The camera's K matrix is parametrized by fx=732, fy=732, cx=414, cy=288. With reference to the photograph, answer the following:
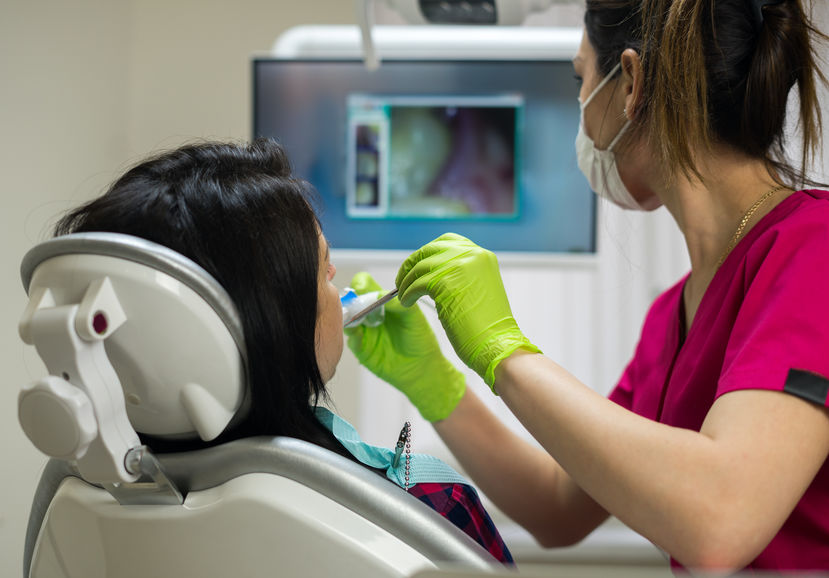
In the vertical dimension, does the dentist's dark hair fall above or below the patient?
above

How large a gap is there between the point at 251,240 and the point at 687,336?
70cm

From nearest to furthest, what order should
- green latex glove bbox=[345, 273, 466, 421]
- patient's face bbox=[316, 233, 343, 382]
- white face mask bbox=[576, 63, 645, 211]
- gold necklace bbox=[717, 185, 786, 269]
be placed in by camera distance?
patient's face bbox=[316, 233, 343, 382], gold necklace bbox=[717, 185, 786, 269], white face mask bbox=[576, 63, 645, 211], green latex glove bbox=[345, 273, 466, 421]

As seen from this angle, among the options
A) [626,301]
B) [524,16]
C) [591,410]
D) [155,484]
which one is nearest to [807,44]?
[591,410]

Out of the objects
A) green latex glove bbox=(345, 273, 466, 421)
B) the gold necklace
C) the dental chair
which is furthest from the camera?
green latex glove bbox=(345, 273, 466, 421)

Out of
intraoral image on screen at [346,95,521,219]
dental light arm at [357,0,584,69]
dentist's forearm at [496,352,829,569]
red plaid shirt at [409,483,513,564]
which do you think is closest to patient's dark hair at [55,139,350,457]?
red plaid shirt at [409,483,513,564]

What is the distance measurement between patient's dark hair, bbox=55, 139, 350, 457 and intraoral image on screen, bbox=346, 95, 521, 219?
4.04 ft

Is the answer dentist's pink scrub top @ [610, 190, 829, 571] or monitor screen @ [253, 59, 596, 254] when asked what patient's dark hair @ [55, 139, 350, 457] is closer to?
dentist's pink scrub top @ [610, 190, 829, 571]

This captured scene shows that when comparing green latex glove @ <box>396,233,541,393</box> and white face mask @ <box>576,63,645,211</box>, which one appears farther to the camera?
white face mask @ <box>576,63,645,211</box>

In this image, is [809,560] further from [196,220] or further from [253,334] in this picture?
[196,220]

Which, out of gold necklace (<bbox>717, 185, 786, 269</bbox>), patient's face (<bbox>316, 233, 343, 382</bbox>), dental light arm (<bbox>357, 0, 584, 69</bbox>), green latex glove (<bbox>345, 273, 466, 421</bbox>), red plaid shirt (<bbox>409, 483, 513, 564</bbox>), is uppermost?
dental light arm (<bbox>357, 0, 584, 69</bbox>)

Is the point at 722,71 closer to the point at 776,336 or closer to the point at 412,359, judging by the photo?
the point at 776,336

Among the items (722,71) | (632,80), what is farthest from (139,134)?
(722,71)

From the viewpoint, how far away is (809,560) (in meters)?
0.92

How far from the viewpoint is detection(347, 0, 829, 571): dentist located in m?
0.80
